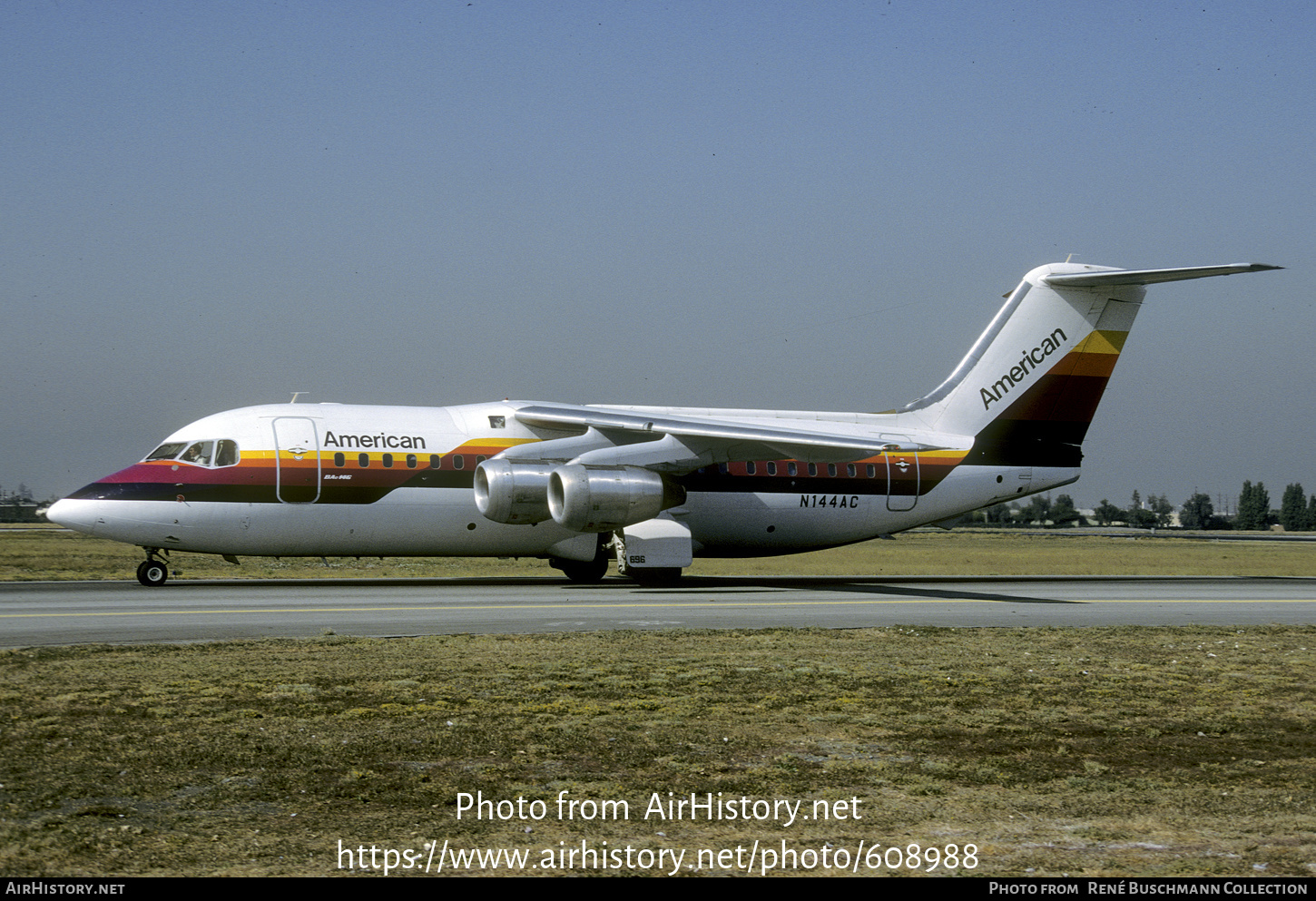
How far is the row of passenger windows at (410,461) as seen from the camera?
2156 centimetres

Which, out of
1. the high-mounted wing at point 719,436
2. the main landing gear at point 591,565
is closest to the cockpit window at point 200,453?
the high-mounted wing at point 719,436

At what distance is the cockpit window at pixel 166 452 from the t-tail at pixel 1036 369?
15.3 m

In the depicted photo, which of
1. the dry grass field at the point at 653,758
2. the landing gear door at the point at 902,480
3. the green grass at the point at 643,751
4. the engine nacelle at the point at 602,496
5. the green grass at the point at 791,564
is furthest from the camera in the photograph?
the green grass at the point at 791,564

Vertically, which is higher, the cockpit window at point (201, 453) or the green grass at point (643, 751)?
the cockpit window at point (201, 453)

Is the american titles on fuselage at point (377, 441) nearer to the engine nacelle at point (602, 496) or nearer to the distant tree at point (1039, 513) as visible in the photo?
the engine nacelle at point (602, 496)

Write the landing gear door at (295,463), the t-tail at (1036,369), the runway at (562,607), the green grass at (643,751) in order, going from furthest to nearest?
the t-tail at (1036,369) < the landing gear door at (295,463) < the runway at (562,607) < the green grass at (643,751)

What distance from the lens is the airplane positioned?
21.0 m

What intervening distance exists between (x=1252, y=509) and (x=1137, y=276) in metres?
141

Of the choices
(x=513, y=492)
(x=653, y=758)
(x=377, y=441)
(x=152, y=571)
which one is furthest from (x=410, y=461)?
(x=653, y=758)

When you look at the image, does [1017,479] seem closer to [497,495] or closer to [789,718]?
[497,495]

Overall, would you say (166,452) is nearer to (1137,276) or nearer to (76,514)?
(76,514)

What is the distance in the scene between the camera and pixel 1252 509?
5866 inches

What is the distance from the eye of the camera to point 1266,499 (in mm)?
164375

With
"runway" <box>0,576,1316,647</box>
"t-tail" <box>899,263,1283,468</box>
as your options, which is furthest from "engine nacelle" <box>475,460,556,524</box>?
"t-tail" <box>899,263,1283,468</box>
